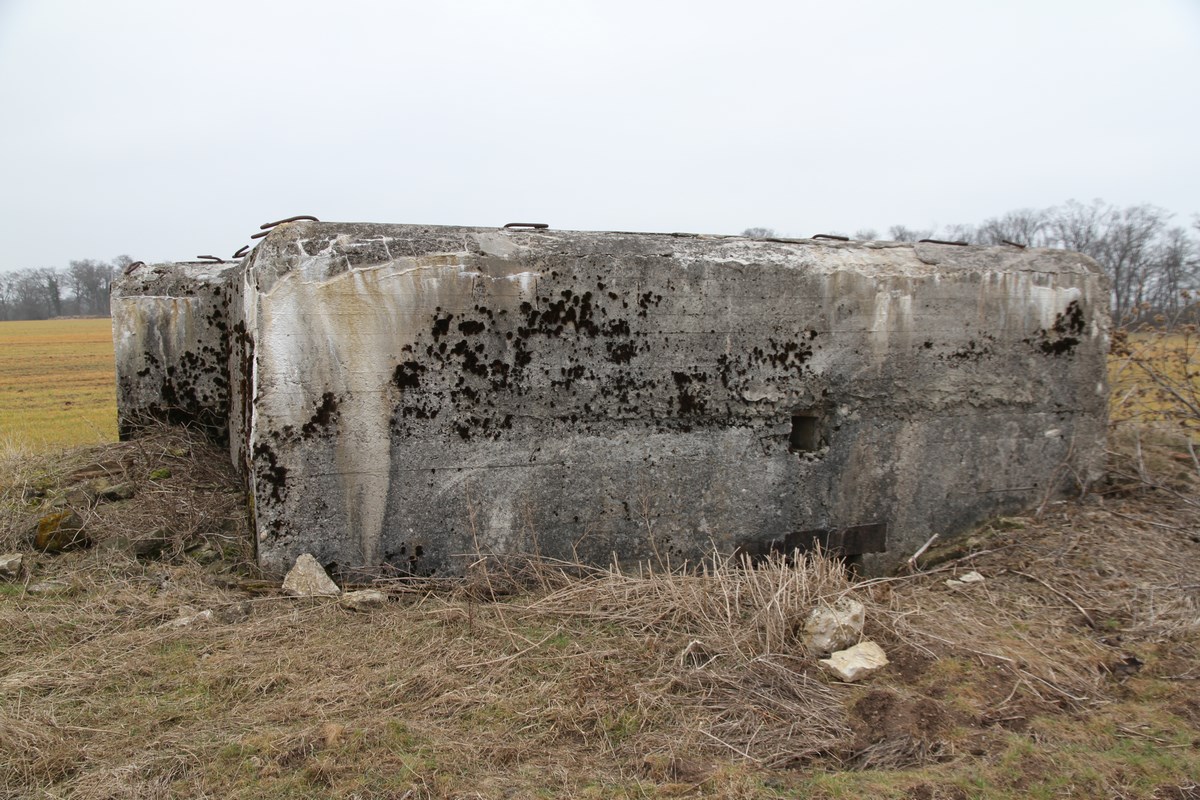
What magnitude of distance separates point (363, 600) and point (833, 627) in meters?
1.74

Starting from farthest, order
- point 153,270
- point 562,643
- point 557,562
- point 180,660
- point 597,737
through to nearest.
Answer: point 153,270 → point 557,562 → point 562,643 → point 180,660 → point 597,737

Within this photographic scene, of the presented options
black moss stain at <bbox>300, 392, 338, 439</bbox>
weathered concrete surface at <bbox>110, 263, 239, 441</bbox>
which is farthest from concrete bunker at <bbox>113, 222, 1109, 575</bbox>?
weathered concrete surface at <bbox>110, 263, 239, 441</bbox>

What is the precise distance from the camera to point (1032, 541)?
4039mm

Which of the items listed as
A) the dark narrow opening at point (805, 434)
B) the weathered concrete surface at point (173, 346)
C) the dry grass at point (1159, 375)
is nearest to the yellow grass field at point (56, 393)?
the weathered concrete surface at point (173, 346)

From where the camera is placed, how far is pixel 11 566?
3.32 meters

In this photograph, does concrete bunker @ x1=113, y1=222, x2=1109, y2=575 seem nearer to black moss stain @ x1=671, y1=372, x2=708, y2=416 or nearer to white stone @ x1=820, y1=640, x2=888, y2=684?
black moss stain @ x1=671, y1=372, x2=708, y2=416

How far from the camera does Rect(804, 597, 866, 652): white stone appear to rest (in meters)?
2.85

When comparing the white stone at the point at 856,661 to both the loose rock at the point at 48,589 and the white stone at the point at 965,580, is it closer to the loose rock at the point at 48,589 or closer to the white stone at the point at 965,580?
the white stone at the point at 965,580

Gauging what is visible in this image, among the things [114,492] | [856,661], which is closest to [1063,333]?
[856,661]

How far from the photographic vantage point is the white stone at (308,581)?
3189 millimetres

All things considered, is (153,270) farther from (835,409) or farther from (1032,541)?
(1032,541)

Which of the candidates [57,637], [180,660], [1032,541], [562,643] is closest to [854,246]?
[1032,541]

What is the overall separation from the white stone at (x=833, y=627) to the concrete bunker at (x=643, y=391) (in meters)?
0.89

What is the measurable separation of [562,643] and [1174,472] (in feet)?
12.7
